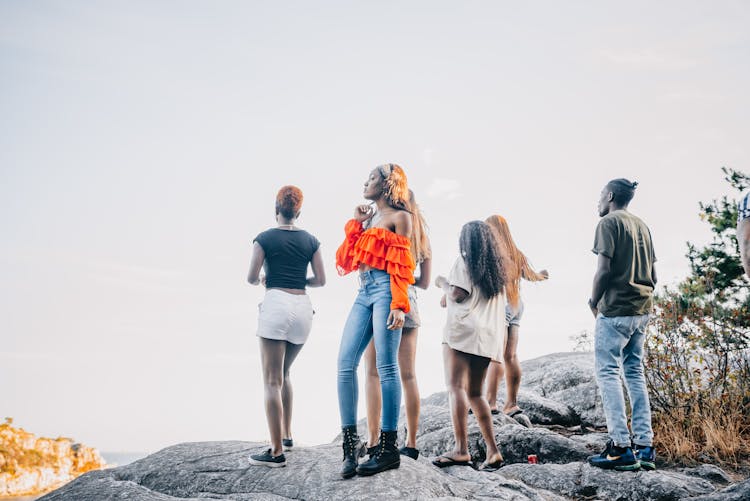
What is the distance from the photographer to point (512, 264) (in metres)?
6.88

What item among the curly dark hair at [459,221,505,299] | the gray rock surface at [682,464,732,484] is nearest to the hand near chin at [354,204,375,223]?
the curly dark hair at [459,221,505,299]

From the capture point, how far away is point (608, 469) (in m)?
6.32

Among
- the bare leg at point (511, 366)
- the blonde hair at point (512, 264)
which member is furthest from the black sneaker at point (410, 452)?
the bare leg at point (511, 366)

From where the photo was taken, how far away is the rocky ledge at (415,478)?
4.96 meters

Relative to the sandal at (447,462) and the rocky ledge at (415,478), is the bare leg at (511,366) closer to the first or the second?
the rocky ledge at (415,478)

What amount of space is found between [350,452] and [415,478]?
0.58 meters

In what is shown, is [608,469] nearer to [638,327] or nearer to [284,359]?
[638,327]

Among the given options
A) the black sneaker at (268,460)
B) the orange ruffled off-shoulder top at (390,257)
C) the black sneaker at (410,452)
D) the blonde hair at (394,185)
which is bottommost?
the black sneaker at (410,452)

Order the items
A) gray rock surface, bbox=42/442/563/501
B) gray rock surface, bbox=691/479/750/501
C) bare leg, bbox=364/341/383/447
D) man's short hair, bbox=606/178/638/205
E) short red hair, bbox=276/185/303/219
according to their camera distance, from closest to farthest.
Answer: gray rock surface, bbox=691/479/750/501
gray rock surface, bbox=42/442/563/501
bare leg, bbox=364/341/383/447
short red hair, bbox=276/185/303/219
man's short hair, bbox=606/178/638/205

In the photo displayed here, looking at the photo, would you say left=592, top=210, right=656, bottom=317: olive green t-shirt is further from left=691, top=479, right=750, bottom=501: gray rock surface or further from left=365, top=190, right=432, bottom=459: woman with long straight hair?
left=691, top=479, right=750, bottom=501: gray rock surface

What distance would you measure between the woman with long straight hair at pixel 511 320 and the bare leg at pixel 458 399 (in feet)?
3.78

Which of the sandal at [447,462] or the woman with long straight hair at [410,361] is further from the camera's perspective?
the sandal at [447,462]

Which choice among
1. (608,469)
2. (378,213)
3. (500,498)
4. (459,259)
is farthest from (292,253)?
(608,469)

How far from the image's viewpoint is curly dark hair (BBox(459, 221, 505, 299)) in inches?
246
